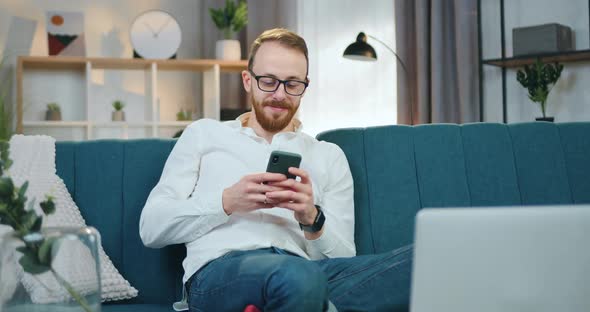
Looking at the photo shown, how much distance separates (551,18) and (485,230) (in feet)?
9.62

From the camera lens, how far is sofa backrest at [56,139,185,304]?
191 centimetres

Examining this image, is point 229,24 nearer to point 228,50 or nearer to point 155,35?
point 228,50

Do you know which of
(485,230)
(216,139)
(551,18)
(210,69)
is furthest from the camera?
(210,69)

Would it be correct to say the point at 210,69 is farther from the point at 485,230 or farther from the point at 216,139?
the point at 485,230

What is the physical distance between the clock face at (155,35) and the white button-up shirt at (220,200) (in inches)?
106

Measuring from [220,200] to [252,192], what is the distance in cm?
11

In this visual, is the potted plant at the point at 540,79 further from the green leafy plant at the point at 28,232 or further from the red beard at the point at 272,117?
the green leafy plant at the point at 28,232

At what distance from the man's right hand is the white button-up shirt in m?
0.06

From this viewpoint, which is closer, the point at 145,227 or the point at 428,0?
the point at 145,227

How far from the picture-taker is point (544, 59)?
334 centimetres

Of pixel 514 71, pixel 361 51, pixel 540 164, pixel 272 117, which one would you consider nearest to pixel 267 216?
pixel 272 117

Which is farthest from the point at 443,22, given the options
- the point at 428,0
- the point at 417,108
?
the point at 417,108

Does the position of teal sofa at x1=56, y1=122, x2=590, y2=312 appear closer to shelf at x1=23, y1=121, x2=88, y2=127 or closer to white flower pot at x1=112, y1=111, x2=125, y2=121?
shelf at x1=23, y1=121, x2=88, y2=127

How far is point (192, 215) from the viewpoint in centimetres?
172
